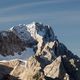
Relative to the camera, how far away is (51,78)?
199375 millimetres

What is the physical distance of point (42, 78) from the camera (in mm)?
199000

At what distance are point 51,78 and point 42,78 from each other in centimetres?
284
